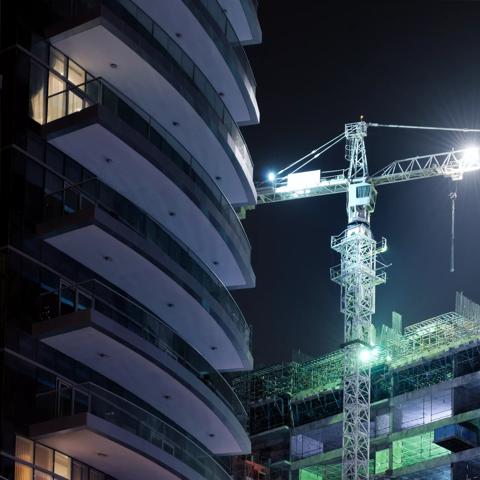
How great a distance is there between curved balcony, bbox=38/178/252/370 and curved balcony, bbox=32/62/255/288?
133cm

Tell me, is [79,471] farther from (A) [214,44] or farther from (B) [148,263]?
(A) [214,44]

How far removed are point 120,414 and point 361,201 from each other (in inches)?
3749

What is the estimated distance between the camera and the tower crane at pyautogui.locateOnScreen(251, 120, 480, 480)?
13738 cm

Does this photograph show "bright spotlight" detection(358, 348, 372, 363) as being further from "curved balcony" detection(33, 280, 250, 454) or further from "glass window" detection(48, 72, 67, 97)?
"glass window" detection(48, 72, 67, 97)

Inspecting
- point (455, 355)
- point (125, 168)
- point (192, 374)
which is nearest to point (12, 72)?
point (125, 168)

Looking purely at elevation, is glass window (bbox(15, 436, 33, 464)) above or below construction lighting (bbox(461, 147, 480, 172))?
below

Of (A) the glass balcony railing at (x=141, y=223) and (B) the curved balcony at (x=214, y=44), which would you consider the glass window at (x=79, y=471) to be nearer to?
(A) the glass balcony railing at (x=141, y=223)

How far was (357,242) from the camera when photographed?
143 m

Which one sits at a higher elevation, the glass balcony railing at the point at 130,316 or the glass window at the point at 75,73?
the glass window at the point at 75,73

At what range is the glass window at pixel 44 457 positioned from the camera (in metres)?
52.8

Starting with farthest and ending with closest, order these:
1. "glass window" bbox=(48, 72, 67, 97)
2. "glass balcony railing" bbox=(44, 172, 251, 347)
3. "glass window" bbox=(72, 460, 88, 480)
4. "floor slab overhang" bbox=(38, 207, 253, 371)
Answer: "glass window" bbox=(48, 72, 67, 97), "glass balcony railing" bbox=(44, 172, 251, 347), "glass window" bbox=(72, 460, 88, 480), "floor slab overhang" bbox=(38, 207, 253, 371)

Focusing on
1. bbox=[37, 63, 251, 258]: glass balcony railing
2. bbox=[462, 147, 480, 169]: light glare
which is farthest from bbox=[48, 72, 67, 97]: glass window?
bbox=[462, 147, 480, 169]: light glare

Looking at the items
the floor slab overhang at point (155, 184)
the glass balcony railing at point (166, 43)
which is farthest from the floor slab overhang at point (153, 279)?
the glass balcony railing at point (166, 43)

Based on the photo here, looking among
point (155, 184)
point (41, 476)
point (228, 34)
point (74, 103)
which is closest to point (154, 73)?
point (74, 103)
